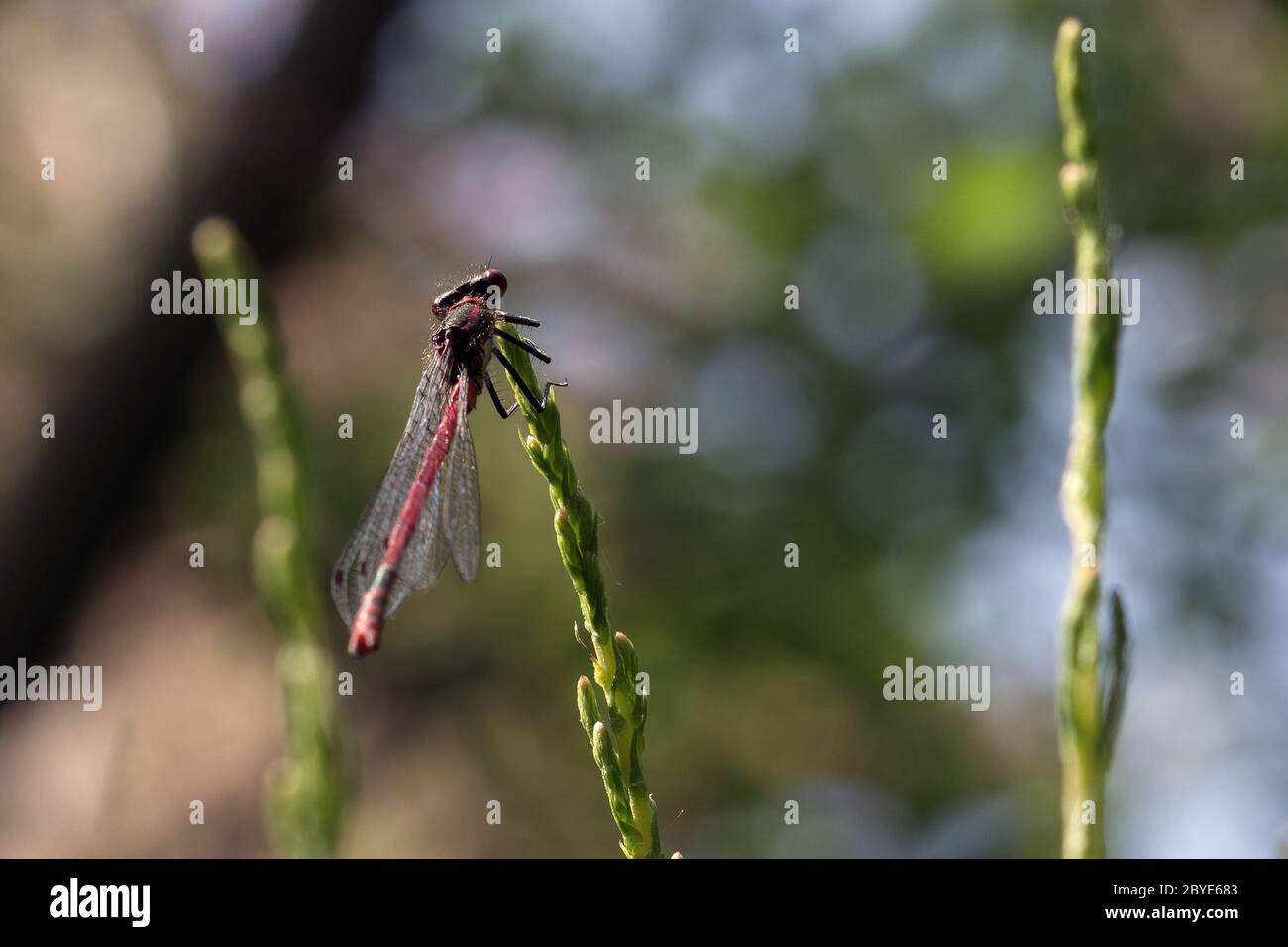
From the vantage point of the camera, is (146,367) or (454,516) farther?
(146,367)

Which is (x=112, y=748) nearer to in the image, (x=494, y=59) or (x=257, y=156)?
(x=257, y=156)

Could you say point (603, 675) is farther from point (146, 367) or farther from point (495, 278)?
point (146, 367)

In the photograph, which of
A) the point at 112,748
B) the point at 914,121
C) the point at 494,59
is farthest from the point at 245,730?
Answer: the point at 914,121

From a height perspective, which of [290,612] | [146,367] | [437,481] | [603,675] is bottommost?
[603,675]
